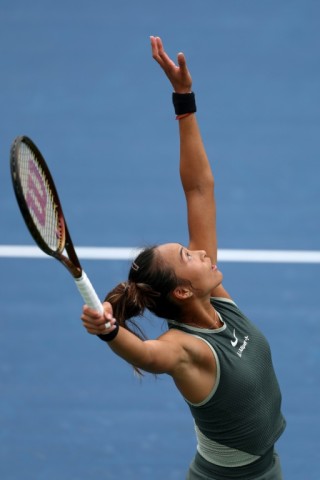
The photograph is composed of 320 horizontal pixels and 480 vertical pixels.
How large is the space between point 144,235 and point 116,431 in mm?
1662

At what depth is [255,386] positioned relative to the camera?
405 centimetres

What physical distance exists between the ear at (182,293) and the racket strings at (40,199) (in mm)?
588

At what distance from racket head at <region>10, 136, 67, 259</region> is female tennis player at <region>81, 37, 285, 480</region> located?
0.43 metres

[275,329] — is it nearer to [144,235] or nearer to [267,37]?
[144,235]

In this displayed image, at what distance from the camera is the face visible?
13.1ft

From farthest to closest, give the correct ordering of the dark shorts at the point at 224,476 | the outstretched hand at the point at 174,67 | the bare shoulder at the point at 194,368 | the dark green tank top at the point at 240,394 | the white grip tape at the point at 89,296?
the outstretched hand at the point at 174,67, the dark shorts at the point at 224,476, the dark green tank top at the point at 240,394, the bare shoulder at the point at 194,368, the white grip tape at the point at 89,296

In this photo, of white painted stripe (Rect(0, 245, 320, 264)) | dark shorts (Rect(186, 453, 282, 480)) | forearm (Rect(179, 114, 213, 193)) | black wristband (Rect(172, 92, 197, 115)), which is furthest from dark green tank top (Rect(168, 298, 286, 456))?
white painted stripe (Rect(0, 245, 320, 264))

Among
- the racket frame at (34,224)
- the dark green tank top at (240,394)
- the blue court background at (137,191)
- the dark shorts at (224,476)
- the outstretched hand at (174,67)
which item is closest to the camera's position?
the racket frame at (34,224)

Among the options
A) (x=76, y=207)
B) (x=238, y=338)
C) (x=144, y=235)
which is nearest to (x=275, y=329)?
(x=144, y=235)

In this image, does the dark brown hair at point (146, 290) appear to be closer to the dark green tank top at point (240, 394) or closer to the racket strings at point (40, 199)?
the dark green tank top at point (240, 394)

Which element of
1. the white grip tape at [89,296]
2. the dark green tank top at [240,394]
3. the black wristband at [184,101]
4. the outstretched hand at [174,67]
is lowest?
the dark green tank top at [240,394]

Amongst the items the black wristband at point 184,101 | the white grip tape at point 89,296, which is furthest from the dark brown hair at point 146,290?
the black wristband at point 184,101

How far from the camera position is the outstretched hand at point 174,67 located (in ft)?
14.3

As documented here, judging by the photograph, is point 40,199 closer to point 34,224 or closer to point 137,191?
point 34,224
